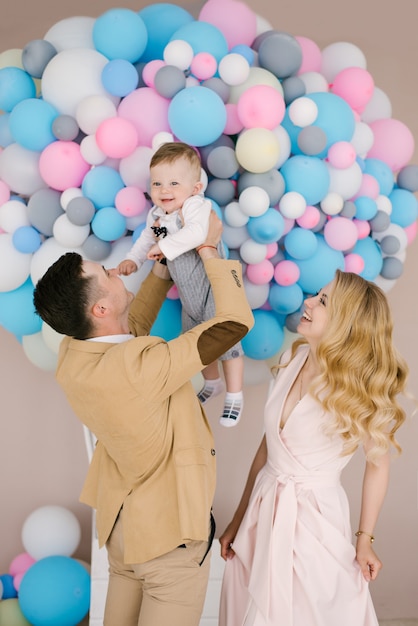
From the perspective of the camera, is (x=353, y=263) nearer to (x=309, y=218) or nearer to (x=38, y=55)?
(x=309, y=218)

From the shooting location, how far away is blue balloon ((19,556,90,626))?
2.48m

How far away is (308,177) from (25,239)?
0.83 meters

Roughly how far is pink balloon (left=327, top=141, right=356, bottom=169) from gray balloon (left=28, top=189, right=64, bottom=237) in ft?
2.62

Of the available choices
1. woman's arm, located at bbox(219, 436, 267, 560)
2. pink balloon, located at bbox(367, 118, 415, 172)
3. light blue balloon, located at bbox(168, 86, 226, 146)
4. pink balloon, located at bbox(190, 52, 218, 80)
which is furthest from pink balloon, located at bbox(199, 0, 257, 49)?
woman's arm, located at bbox(219, 436, 267, 560)

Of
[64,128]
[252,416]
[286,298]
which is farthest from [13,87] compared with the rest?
[252,416]

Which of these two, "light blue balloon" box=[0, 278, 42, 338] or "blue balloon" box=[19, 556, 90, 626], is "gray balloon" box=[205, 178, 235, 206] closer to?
"light blue balloon" box=[0, 278, 42, 338]

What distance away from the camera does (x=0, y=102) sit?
6.30ft

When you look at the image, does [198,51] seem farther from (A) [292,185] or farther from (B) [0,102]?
(B) [0,102]

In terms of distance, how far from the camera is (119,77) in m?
1.77

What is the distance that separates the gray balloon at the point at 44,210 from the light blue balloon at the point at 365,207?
88 cm

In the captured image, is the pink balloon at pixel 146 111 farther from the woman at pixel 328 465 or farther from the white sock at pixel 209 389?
the white sock at pixel 209 389

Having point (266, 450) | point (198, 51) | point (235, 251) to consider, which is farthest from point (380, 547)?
point (198, 51)

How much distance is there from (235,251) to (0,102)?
2.70ft

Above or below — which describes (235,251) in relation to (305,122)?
below
